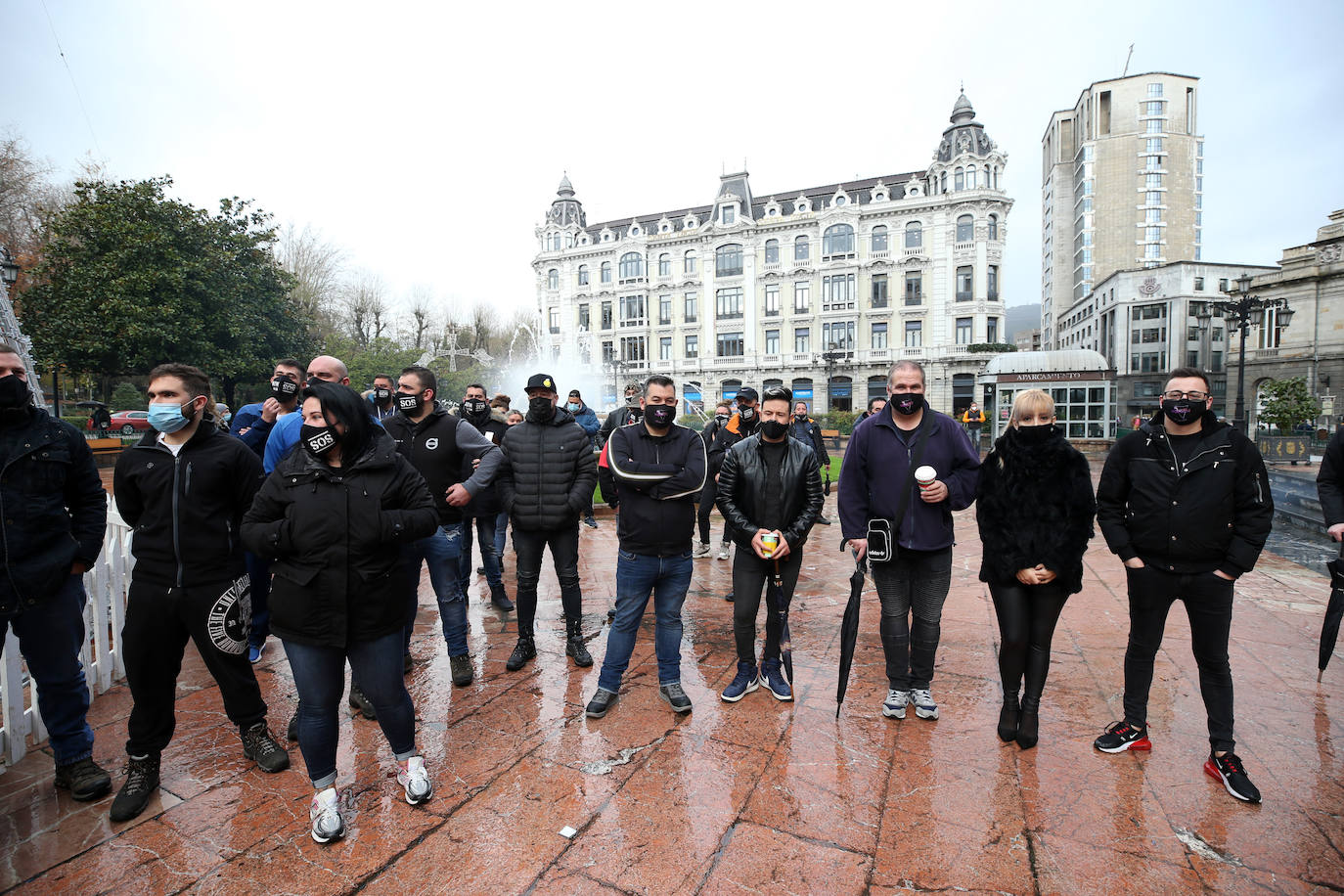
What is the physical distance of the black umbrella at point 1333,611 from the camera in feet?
12.0

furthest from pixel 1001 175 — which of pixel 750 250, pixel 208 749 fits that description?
pixel 208 749

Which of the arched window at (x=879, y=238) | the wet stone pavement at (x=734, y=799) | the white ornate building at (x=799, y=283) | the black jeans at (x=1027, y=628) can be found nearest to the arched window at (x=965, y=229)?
the white ornate building at (x=799, y=283)

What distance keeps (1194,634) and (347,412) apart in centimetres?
405

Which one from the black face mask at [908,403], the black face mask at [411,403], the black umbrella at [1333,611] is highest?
the black face mask at [411,403]

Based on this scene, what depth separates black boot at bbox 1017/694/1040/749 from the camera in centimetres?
314

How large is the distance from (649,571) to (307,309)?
109 feet

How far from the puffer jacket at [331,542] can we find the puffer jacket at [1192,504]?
11.0 feet

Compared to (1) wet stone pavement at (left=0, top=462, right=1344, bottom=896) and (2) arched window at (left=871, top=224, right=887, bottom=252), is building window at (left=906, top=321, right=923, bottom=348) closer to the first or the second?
(2) arched window at (left=871, top=224, right=887, bottom=252)

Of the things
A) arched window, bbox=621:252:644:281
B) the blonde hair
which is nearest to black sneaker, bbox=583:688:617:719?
the blonde hair

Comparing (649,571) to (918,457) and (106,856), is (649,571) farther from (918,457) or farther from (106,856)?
(106,856)

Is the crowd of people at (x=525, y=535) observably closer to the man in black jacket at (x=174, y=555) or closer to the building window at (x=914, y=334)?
the man in black jacket at (x=174, y=555)

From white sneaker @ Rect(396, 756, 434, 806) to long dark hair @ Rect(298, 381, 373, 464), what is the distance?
4.55ft

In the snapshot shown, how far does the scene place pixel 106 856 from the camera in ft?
7.92

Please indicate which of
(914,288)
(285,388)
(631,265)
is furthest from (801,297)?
(285,388)
